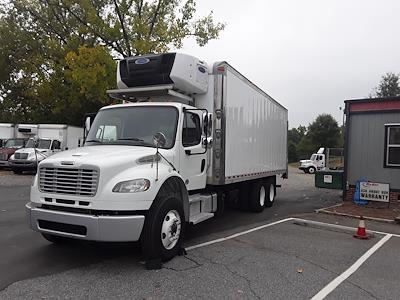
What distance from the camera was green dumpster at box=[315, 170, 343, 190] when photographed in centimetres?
1429

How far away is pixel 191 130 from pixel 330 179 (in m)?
8.59

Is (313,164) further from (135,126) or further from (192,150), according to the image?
(135,126)

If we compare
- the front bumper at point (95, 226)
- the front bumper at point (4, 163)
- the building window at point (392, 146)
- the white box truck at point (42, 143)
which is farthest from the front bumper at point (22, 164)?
the front bumper at point (95, 226)

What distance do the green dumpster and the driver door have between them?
791 centimetres

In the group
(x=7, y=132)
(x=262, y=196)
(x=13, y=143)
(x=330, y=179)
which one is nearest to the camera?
(x=262, y=196)

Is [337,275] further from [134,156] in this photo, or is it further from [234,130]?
[234,130]

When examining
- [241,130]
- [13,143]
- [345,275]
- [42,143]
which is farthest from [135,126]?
[13,143]

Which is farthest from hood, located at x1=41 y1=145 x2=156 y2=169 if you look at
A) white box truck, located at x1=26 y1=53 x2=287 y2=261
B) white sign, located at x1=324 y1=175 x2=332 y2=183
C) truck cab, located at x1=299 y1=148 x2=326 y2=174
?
truck cab, located at x1=299 y1=148 x2=326 y2=174

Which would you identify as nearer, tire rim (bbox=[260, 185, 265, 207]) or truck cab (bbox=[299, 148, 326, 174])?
tire rim (bbox=[260, 185, 265, 207])

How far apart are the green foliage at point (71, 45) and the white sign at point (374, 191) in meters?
16.0

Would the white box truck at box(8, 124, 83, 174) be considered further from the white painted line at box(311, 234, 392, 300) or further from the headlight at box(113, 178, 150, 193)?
the white painted line at box(311, 234, 392, 300)

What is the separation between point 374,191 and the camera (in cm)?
1278

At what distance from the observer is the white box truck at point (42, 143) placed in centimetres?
2358

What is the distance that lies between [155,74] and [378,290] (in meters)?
5.16
